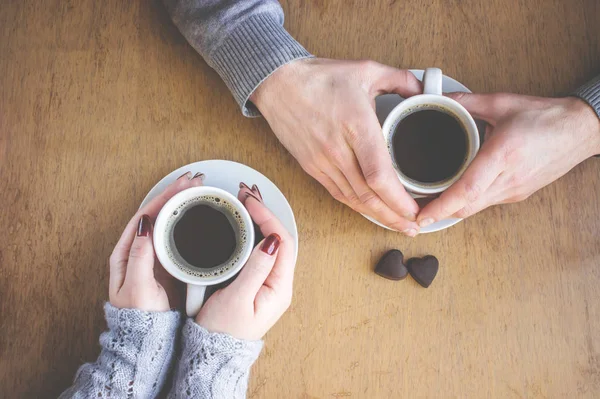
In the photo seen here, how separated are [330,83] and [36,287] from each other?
2.43 feet

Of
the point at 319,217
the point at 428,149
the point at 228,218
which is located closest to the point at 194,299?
the point at 228,218

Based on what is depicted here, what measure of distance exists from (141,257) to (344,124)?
1.49 ft

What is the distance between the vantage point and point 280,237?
0.97 m

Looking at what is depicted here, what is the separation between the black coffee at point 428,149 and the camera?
97 centimetres

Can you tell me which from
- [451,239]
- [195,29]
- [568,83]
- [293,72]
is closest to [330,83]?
[293,72]

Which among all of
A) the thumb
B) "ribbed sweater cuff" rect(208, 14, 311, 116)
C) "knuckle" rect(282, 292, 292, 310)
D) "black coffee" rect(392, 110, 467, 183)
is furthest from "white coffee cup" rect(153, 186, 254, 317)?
the thumb

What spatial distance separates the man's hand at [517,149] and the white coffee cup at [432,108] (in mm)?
22

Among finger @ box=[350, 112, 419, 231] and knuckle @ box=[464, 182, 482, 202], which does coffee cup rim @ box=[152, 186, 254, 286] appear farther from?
knuckle @ box=[464, 182, 482, 202]

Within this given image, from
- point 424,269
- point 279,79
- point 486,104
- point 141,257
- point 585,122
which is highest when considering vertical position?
point 279,79

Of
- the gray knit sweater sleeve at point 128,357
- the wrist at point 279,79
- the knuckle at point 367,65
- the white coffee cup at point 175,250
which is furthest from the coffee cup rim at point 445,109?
the gray knit sweater sleeve at point 128,357

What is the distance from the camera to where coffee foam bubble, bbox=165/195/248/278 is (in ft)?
3.17

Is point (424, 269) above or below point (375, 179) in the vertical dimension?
below

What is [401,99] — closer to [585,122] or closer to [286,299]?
[585,122]

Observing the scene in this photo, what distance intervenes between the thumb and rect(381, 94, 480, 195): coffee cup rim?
→ 0.22ft
